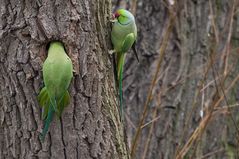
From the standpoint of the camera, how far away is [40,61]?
71.9 inches

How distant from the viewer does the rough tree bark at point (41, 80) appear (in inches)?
72.0

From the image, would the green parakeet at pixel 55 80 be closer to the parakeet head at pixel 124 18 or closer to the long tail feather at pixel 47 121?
the long tail feather at pixel 47 121

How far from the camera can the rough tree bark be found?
6.00ft

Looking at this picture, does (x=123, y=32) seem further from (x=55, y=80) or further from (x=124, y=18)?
→ (x=55, y=80)

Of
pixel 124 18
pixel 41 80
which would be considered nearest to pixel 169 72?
pixel 124 18

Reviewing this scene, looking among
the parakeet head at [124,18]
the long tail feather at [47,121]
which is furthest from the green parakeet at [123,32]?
the long tail feather at [47,121]

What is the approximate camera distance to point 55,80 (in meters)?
1.75

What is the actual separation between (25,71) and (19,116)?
172 millimetres

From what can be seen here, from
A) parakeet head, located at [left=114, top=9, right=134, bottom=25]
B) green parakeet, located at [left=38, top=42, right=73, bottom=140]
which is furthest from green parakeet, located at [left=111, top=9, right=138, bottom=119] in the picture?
green parakeet, located at [left=38, top=42, right=73, bottom=140]

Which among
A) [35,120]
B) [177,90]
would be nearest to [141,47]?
[177,90]

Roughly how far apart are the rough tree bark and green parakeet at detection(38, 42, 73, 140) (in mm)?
38

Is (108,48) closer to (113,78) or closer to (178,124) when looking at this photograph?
(113,78)

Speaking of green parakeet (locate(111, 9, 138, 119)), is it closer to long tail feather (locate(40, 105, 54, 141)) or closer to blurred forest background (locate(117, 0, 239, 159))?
long tail feather (locate(40, 105, 54, 141))

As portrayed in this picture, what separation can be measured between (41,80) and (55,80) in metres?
0.11
